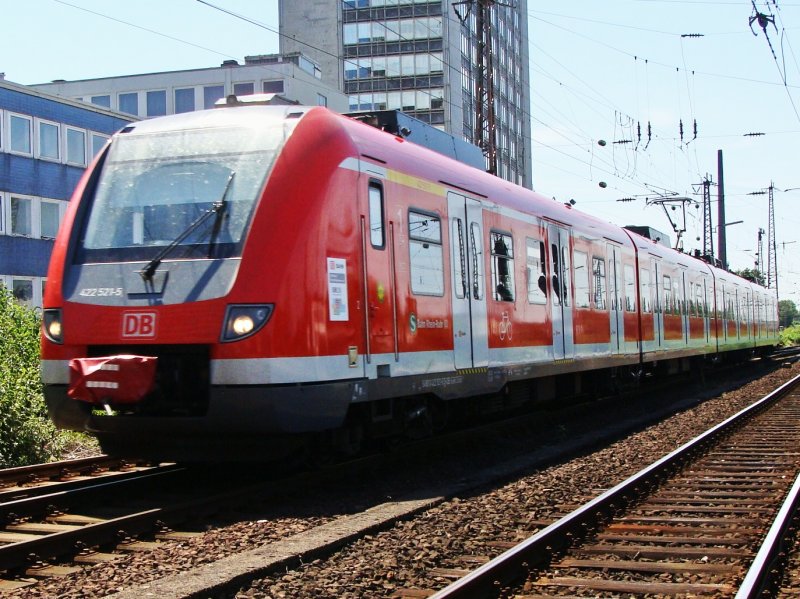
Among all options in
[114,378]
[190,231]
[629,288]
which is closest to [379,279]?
[190,231]

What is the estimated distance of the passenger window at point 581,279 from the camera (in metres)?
14.9

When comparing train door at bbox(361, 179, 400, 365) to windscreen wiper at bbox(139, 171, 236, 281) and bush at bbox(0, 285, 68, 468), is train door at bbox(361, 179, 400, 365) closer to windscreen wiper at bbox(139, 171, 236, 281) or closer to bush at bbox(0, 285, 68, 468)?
windscreen wiper at bbox(139, 171, 236, 281)

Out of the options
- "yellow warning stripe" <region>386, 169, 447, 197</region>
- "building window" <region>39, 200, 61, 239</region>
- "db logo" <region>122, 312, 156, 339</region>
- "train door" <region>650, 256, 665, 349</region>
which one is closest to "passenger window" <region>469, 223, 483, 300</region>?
"yellow warning stripe" <region>386, 169, 447, 197</region>

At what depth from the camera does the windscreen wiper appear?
804cm

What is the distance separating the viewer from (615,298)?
56.4 feet

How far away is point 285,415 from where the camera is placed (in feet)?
25.3

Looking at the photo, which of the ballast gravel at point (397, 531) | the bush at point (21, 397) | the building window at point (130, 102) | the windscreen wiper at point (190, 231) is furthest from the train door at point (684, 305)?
the building window at point (130, 102)

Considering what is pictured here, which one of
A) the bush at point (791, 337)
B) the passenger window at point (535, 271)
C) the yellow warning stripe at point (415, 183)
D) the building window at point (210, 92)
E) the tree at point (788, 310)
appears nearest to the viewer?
the yellow warning stripe at point (415, 183)

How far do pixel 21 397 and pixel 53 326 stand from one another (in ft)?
9.84

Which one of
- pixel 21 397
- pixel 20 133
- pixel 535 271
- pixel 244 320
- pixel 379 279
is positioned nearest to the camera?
pixel 244 320

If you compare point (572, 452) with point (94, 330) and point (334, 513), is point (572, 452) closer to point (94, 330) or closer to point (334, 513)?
point (334, 513)

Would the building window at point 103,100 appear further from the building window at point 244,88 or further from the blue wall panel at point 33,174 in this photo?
the blue wall panel at point 33,174

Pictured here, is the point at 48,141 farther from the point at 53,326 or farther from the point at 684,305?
the point at 53,326

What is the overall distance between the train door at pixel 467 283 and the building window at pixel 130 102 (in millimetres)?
49342
